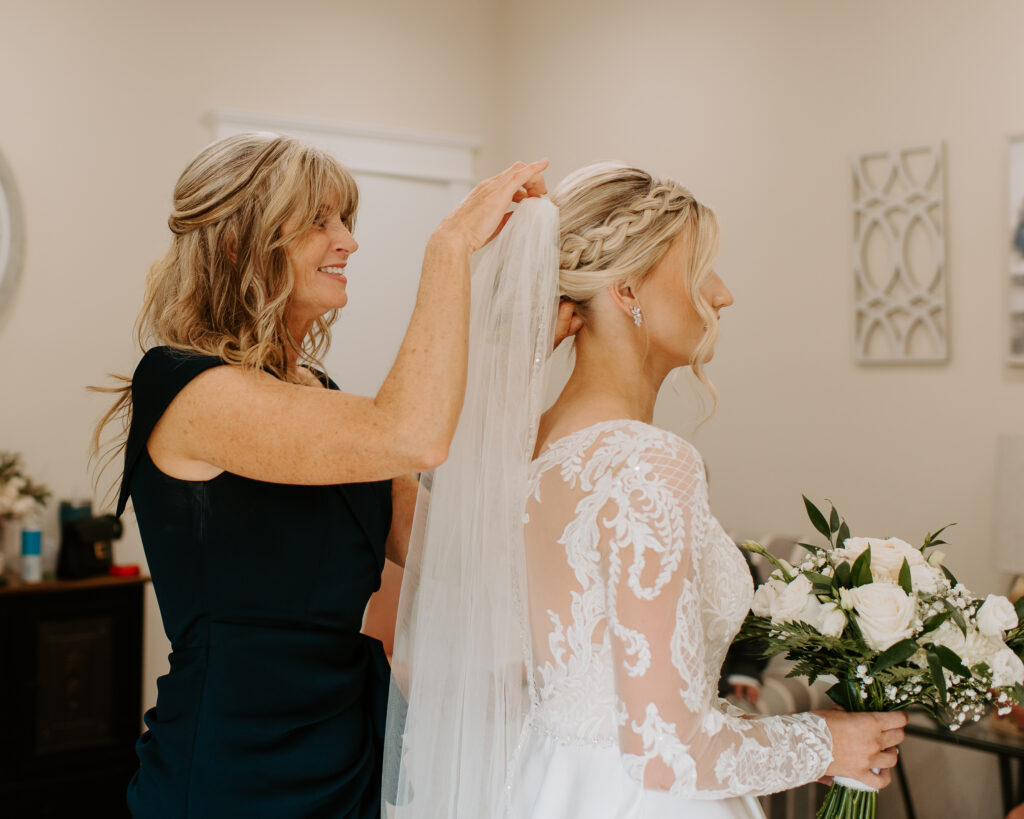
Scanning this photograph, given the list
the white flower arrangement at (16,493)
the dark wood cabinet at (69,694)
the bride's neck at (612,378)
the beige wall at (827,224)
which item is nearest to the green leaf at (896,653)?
the bride's neck at (612,378)

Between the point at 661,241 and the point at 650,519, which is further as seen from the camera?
the point at 661,241

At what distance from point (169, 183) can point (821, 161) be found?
2.66 m

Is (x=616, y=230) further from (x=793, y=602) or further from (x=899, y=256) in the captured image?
(x=899, y=256)

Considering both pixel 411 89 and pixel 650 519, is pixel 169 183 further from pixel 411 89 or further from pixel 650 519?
pixel 650 519

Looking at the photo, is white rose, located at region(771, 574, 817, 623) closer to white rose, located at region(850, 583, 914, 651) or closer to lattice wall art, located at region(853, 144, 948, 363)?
white rose, located at region(850, 583, 914, 651)

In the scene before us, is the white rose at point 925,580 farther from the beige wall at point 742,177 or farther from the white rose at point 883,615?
the beige wall at point 742,177

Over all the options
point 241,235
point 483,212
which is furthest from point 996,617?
point 241,235

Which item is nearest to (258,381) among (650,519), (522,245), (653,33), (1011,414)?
(522,245)

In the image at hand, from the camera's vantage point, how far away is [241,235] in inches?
58.0

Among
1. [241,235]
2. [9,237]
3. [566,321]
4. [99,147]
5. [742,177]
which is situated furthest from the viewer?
[742,177]

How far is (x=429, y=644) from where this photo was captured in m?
1.46

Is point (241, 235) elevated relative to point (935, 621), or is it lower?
elevated

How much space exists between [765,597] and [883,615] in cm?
20

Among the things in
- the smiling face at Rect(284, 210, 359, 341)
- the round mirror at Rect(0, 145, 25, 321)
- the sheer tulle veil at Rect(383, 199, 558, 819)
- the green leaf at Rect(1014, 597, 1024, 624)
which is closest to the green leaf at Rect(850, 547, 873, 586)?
the green leaf at Rect(1014, 597, 1024, 624)
